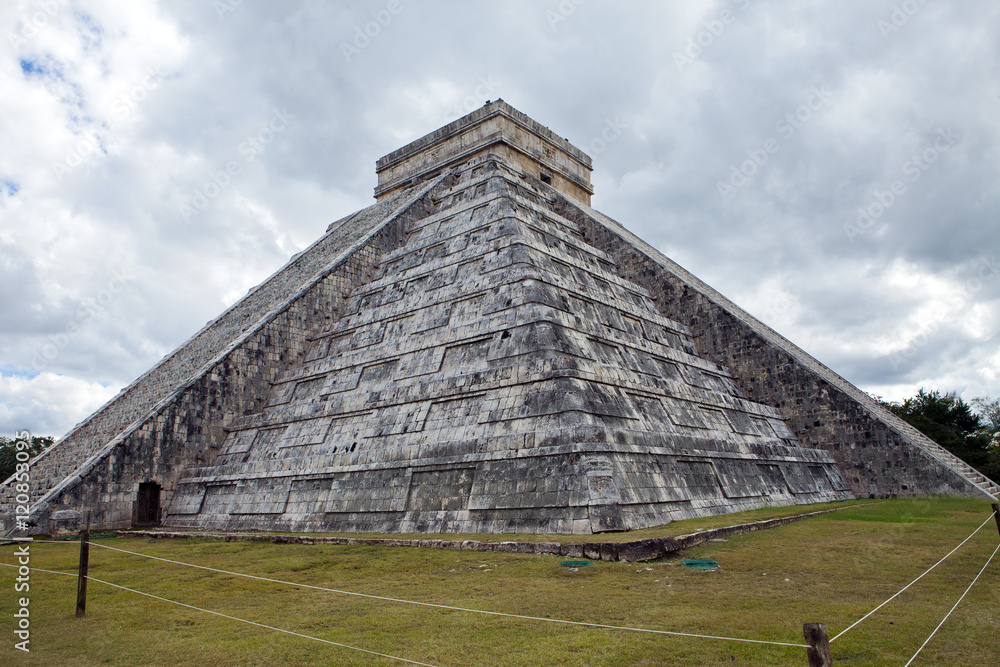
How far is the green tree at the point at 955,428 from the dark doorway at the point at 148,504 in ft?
83.2

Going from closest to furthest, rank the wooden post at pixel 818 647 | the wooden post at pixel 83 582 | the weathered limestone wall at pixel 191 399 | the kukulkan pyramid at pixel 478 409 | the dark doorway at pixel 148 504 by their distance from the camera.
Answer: the wooden post at pixel 818 647 < the wooden post at pixel 83 582 < the kukulkan pyramid at pixel 478 409 < the weathered limestone wall at pixel 191 399 < the dark doorway at pixel 148 504

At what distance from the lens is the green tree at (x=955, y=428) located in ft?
73.2

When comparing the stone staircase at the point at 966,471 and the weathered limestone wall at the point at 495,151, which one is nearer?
the stone staircase at the point at 966,471

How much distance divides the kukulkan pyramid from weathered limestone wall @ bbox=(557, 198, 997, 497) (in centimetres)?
5

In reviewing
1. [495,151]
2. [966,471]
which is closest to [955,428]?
[966,471]

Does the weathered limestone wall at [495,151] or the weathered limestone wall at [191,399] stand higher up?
the weathered limestone wall at [495,151]

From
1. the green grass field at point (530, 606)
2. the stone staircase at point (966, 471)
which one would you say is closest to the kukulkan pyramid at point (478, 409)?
the stone staircase at point (966, 471)

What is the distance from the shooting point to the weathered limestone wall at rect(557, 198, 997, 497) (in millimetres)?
14695

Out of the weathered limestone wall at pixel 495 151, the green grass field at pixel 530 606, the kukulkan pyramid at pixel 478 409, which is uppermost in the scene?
the weathered limestone wall at pixel 495 151

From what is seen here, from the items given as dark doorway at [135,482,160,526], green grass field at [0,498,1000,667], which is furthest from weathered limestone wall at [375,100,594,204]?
green grass field at [0,498,1000,667]

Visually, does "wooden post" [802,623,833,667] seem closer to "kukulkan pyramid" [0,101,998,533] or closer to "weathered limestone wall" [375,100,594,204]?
"kukulkan pyramid" [0,101,998,533]

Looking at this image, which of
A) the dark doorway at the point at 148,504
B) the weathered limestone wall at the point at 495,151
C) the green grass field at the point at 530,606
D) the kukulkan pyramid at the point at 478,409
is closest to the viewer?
the green grass field at the point at 530,606

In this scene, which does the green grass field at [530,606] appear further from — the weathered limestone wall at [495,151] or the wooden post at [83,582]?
the weathered limestone wall at [495,151]

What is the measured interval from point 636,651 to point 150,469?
12.4 m
